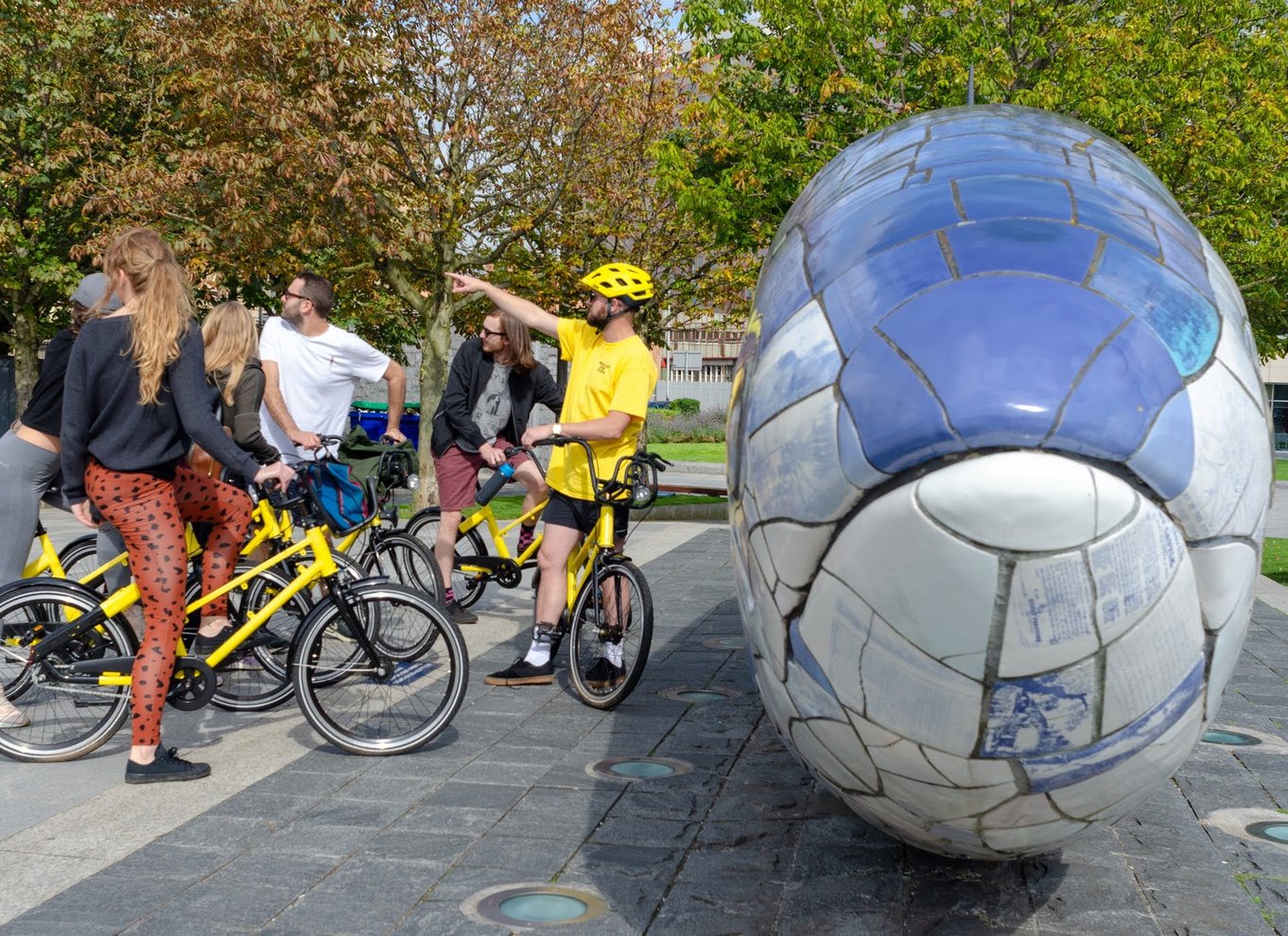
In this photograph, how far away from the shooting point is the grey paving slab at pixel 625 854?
3.41m

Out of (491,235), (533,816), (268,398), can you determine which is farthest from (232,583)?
(491,235)

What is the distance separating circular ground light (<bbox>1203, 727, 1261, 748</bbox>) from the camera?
540 centimetres

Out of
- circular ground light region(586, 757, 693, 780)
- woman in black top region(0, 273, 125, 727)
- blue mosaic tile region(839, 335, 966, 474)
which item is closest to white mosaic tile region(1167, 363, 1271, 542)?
blue mosaic tile region(839, 335, 966, 474)

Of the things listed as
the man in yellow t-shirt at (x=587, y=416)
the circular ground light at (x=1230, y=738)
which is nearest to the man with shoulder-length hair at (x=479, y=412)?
the man in yellow t-shirt at (x=587, y=416)

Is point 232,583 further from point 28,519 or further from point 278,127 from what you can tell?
point 278,127

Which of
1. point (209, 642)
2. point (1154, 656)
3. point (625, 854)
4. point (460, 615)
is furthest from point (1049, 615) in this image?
point (460, 615)

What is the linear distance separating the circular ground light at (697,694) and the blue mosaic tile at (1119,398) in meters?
3.77

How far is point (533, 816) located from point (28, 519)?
8.59ft

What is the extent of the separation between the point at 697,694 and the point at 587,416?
1386 mm

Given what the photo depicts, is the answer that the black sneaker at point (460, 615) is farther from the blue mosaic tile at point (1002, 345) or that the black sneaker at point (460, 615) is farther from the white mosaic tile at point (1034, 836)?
the blue mosaic tile at point (1002, 345)

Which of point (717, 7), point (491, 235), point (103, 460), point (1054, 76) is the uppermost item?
point (717, 7)

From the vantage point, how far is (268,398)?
6406 millimetres

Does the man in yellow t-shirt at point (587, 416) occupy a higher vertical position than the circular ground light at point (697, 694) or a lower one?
higher

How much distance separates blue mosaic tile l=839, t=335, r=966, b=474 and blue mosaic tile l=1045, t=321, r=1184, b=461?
0.64ft
